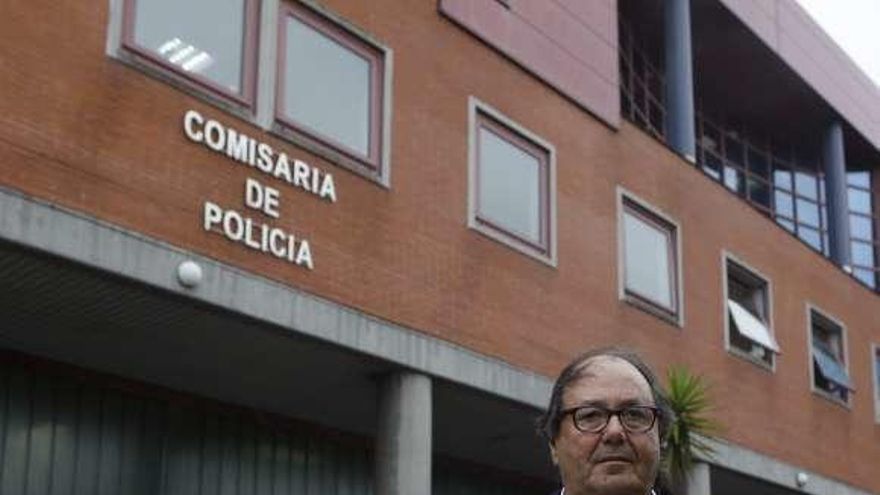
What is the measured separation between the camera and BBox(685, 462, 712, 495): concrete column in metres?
18.5

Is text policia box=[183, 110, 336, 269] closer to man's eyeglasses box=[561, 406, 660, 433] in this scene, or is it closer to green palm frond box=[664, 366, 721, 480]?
green palm frond box=[664, 366, 721, 480]

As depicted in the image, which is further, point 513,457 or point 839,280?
point 839,280

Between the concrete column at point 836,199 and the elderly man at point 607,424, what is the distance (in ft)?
79.9

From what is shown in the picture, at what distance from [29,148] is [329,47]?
157 inches

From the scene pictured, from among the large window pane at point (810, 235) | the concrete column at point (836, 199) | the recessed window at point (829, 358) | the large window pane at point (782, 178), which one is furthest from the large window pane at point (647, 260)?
the large window pane at point (810, 235)

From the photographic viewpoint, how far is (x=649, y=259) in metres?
18.7

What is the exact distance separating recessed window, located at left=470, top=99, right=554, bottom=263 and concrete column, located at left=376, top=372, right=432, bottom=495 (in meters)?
2.12

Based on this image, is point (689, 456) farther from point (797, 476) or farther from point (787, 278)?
point (787, 278)

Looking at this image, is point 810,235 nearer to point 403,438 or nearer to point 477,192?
point 477,192

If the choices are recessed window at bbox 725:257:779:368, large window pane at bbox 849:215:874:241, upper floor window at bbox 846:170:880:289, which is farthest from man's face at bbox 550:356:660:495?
large window pane at bbox 849:215:874:241

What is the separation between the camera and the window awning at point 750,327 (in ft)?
67.3

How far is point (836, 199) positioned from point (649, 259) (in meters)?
9.08

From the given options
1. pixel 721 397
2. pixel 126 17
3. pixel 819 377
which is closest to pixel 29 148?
pixel 126 17

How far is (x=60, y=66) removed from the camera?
433 inches
